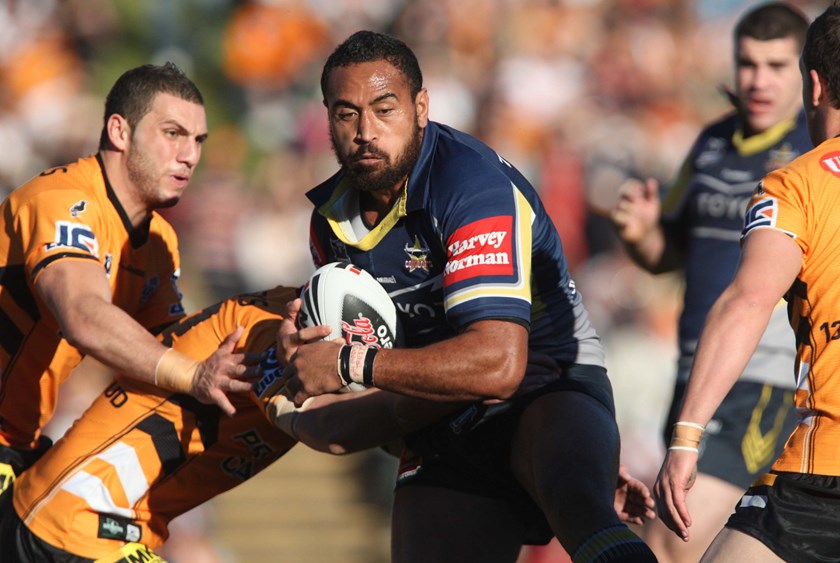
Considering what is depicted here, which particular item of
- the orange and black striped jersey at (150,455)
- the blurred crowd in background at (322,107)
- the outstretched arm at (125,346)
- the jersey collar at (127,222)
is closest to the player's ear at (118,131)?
the jersey collar at (127,222)

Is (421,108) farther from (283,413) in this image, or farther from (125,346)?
(125,346)

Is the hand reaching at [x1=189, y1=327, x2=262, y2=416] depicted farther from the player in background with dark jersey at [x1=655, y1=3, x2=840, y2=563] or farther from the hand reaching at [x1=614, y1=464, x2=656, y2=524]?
the player in background with dark jersey at [x1=655, y1=3, x2=840, y2=563]

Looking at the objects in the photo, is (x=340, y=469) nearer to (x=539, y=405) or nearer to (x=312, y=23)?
(x=312, y=23)

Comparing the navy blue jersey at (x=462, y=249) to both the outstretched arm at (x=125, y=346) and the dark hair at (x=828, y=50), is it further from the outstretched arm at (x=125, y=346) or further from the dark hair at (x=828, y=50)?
the dark hair at (x=828, y=50)

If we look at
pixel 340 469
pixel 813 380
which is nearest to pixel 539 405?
pixel 813 380

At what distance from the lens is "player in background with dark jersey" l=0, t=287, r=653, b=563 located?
447 centimetres

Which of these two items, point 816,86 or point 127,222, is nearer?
point 816,86

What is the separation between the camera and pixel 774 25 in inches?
247

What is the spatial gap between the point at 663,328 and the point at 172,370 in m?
6.26

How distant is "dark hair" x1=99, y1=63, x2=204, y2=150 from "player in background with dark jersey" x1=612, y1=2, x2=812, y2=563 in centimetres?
249

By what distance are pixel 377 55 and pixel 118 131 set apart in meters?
1.62

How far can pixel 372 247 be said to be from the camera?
450cm

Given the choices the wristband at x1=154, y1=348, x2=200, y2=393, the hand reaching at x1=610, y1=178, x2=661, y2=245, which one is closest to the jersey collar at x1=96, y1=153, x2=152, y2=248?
the wristband at x1=154, y1=348, x2=200, y2=393

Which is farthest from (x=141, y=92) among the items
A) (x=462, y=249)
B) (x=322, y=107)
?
(x=322, y=107)
